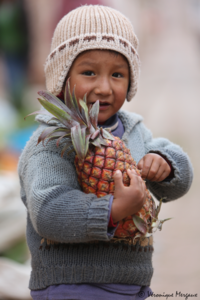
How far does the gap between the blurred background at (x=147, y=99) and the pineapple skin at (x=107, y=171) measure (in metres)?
2.31

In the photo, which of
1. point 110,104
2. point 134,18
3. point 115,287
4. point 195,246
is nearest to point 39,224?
point 115,287

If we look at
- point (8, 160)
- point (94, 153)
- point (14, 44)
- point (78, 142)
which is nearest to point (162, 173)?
point (94, 153)

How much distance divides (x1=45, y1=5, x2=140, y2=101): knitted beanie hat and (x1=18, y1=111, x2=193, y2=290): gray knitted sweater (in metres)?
Result: 0.31

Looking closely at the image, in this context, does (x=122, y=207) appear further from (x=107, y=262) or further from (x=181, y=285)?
(x=181, y=285)

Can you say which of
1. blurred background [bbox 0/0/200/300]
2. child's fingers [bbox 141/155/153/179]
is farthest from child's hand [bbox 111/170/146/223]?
blurred background [bbox 0/0/200/300]

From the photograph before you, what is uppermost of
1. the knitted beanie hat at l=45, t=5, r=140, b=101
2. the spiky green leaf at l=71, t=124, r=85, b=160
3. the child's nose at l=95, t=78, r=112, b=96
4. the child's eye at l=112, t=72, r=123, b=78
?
the knitted beanie hat at l=45, t=5, r=140, b=101

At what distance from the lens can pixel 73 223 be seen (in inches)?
70.4

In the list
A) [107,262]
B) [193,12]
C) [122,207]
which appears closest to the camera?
[122,207]

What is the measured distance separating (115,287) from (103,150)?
74 centimetres

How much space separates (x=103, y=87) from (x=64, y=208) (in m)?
0.70

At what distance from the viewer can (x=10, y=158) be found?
5492 millimetres

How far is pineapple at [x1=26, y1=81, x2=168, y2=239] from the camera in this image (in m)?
1.84

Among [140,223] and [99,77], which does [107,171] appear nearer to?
[140,223]

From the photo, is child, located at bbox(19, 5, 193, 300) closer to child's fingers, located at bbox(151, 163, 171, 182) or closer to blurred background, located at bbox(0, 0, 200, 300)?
child's fingers, located at bbox(151, 163, 171, 182)
